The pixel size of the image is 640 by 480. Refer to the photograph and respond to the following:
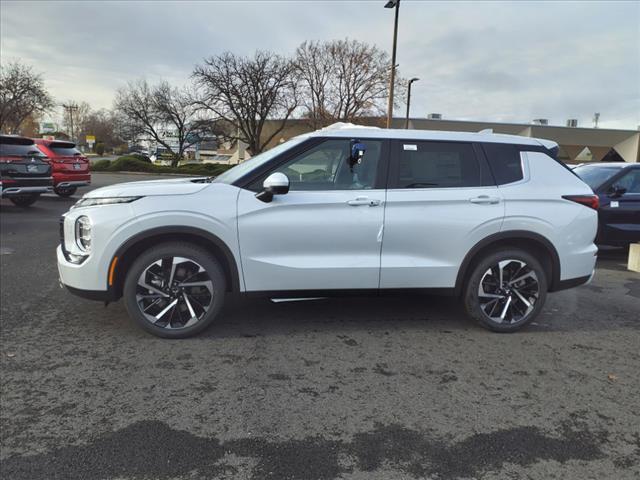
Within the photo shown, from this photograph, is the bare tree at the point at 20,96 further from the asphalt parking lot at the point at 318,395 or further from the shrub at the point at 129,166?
the asphalt parking lot at the point at 318,395

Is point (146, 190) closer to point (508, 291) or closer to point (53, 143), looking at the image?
point (508, 291)

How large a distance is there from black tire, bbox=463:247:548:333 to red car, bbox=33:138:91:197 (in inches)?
532

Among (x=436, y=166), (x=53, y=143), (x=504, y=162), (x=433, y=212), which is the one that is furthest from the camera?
(x=53, y=143)

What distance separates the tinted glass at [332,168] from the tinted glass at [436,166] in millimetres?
242

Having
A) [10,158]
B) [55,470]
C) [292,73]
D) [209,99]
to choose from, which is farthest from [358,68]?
[55,470]

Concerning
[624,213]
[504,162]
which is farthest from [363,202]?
[624,213]

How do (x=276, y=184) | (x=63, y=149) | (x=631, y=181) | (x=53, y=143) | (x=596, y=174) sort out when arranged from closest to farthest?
(x=276, y=184) → (x=631, y=181) → (x=596, y=174) → (x=53, y=143) → (x=63, y=149)

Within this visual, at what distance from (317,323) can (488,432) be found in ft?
6.89

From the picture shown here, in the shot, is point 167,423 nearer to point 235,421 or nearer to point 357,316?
point 235,421

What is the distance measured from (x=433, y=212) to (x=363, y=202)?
2.11ft

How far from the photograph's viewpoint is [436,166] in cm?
443

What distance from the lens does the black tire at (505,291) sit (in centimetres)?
447

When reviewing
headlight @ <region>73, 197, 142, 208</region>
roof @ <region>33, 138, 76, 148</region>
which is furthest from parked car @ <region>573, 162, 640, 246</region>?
roof @ <region>33, 138, 76, 148</region>

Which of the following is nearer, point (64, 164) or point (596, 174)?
point (596, 174)
